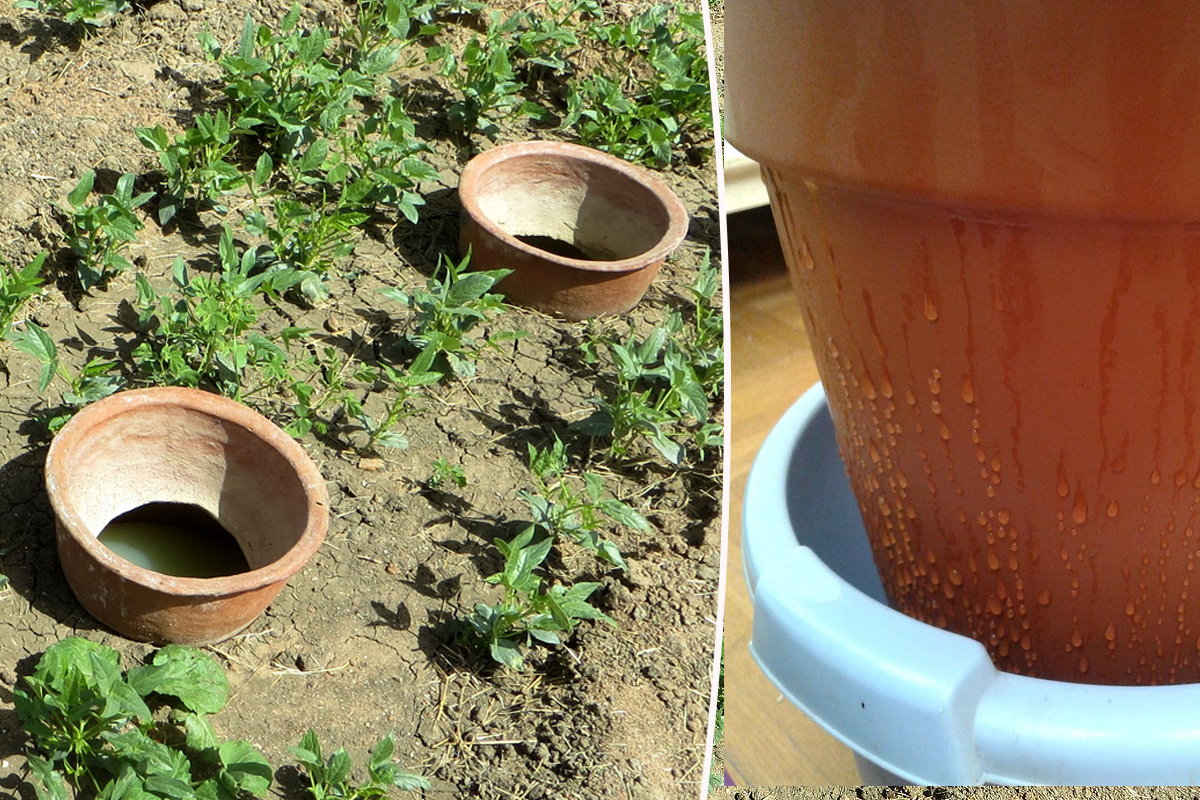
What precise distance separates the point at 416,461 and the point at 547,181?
787mm

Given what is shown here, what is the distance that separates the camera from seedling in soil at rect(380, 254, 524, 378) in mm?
1838

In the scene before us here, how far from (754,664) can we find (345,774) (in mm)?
709

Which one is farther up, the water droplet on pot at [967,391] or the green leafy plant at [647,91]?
the water droplet on pot at [967,391]

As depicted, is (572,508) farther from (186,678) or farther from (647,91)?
(647,91)

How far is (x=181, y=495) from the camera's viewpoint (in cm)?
158

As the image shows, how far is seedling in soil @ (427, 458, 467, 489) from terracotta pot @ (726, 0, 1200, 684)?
1.16 m

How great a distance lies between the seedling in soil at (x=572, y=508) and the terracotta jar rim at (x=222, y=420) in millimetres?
324

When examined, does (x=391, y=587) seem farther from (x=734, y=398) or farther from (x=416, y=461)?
(x=734, y=398)

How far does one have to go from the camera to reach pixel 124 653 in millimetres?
1365

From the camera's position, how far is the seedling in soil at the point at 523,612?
4.75 feet

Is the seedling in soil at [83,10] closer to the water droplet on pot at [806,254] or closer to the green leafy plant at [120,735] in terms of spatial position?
the green leafy plant at [120,735]

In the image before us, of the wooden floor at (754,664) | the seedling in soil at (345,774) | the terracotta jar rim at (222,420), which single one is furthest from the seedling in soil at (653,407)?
the wooden floor at (754,664)

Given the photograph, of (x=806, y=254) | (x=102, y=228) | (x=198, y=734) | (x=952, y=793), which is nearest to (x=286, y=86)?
(x=102, y=228)

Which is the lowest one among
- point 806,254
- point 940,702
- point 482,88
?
point 482,88
